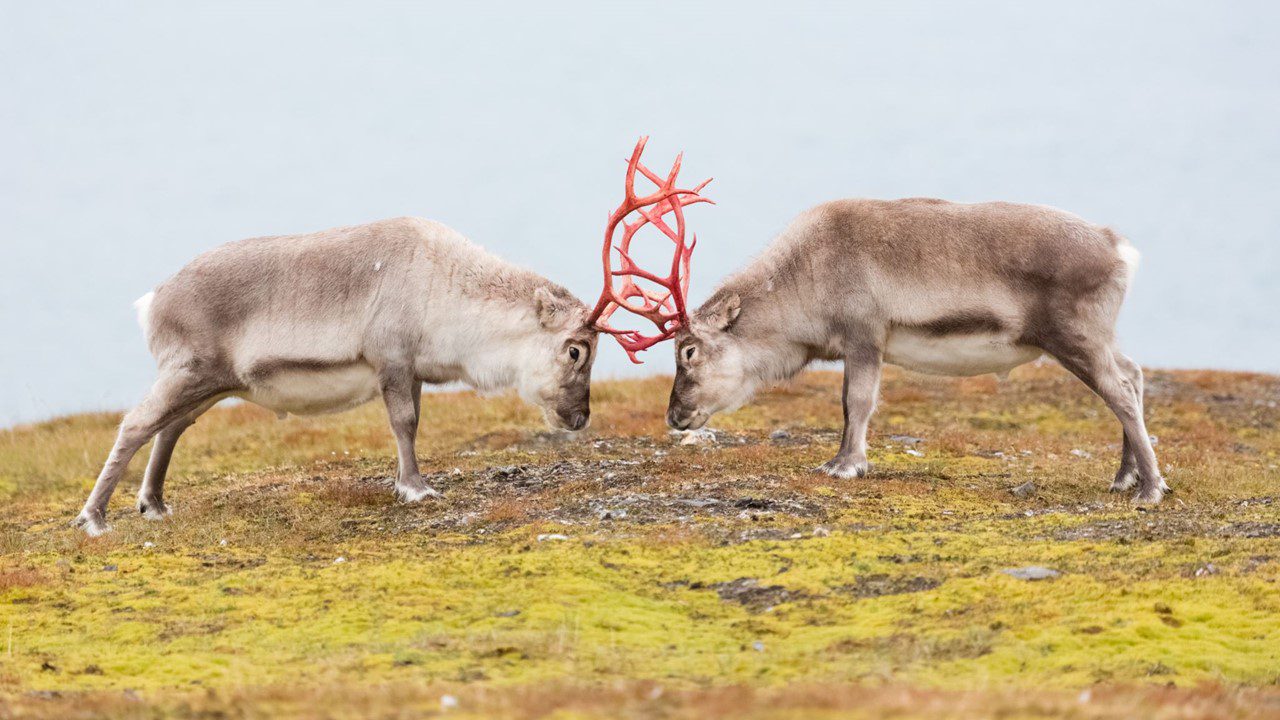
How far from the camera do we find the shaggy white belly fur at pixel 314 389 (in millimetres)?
14867

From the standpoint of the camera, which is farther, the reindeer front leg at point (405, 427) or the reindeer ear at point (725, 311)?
the reindeer ear at point (725, 311)

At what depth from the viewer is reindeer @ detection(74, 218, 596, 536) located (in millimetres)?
14742

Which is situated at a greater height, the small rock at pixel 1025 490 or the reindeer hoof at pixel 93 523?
the small rock at pixel 1025 490

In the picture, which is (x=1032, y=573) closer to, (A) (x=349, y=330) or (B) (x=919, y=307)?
(B) (x=919, y=307)

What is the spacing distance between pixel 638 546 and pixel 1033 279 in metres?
5.63

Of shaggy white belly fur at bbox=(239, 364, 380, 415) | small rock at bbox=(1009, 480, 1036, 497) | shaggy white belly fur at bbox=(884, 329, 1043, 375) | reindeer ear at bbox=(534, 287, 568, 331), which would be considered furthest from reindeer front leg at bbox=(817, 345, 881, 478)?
shaggy white belly fur at bbox=(239, 364, 380, 415)

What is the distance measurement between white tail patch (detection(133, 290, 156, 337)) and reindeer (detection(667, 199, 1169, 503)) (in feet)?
19.6

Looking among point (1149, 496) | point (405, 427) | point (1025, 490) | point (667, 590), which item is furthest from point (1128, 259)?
point (405, 427)

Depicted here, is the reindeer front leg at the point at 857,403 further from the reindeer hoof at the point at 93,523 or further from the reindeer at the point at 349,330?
the reindeer hoof at the point at 93,523

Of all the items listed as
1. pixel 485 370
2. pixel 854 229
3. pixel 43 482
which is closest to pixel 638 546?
pixel 485 370

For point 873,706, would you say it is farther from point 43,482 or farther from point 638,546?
point 43,482

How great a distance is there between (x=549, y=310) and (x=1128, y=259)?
628cm

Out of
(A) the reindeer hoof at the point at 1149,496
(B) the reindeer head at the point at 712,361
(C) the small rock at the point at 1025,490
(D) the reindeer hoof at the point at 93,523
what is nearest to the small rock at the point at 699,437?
(B) the reindeer head at the point at 712,361

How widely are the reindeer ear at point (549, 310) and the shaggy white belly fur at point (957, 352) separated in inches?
145
